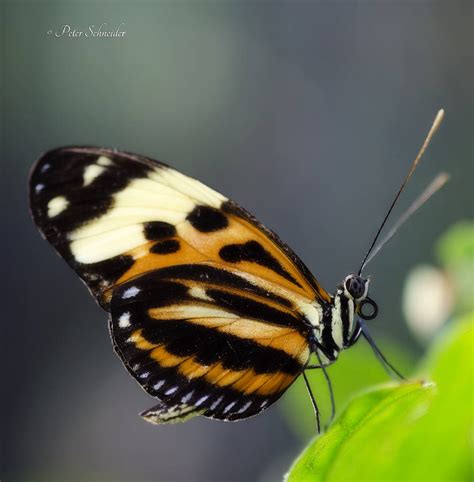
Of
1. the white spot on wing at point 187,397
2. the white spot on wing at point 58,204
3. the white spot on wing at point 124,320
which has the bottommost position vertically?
the white spot on wing at point 187,397

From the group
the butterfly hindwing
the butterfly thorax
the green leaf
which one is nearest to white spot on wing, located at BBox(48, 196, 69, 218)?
the butterfly hindwing

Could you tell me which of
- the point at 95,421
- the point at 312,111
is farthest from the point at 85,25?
the point at 95,421

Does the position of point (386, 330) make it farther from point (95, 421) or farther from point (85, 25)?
point (85, 25)

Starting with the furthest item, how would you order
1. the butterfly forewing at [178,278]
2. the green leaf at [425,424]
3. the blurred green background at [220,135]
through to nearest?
the blurred green background at [220,135] < the butterfly forewing at [178,278] < the green leaf at [425,424]

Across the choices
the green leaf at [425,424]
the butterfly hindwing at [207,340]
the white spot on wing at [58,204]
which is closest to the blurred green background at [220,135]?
the butterfly hindwing at [207,340]

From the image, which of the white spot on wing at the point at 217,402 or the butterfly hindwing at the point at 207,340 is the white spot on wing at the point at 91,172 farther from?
the white spot on wing at the point at 217,402
